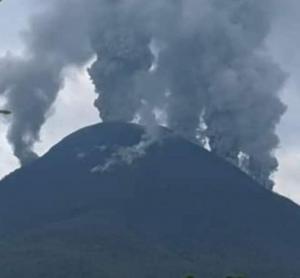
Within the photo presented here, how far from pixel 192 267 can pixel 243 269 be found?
891 centimetres

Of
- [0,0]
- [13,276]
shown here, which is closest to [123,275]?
[13,276]

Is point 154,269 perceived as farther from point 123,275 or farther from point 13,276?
point 13,276

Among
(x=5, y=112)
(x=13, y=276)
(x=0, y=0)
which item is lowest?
(x=5, y=112)

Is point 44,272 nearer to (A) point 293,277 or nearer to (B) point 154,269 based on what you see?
(B) point 154,269

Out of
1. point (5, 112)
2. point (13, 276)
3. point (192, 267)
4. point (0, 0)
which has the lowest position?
point (5, 112)

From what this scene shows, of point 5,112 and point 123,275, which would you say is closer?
point 5,112

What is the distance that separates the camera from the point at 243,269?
7815 inches

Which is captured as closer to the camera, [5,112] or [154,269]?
[5,112]

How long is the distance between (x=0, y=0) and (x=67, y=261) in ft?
593

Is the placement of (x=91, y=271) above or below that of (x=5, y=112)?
above

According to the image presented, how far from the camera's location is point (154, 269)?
196 metres

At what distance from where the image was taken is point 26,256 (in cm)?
19862

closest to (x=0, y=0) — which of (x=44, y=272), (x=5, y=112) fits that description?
(x=5, y=112)

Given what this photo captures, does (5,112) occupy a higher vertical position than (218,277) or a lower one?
lower
